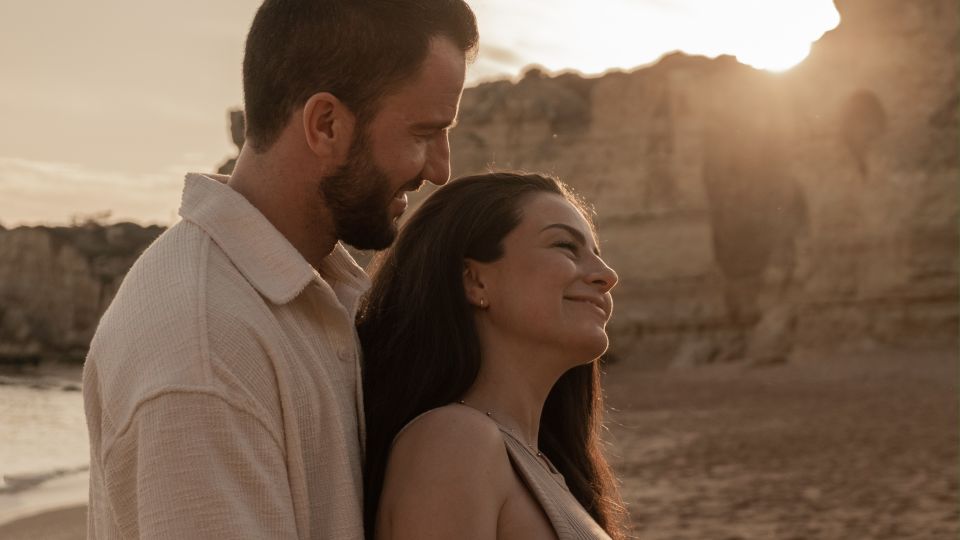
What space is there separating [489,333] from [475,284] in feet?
0.43

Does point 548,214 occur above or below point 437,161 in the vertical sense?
below

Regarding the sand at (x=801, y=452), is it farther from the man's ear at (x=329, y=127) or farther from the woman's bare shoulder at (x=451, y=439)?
the man's ear at (x=329, y=127)

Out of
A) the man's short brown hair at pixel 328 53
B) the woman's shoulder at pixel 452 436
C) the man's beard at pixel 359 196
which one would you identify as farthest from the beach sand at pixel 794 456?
the man's short brown hair at pixel 328 53

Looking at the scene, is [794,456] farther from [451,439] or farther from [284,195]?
[284,195]

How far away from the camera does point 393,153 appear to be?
2260 millimetres

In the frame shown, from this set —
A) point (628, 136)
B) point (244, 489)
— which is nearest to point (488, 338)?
point (244, 489)

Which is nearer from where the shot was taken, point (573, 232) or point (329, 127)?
point (329, 127)

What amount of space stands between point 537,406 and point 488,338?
22 cm

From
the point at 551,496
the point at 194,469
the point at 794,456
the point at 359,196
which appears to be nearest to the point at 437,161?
the point at 359,196

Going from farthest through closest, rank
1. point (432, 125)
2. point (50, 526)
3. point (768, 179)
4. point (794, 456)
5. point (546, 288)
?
point (768, 179) < point (794, 456) < point (50, 526) < point (546, 288) < point (432, 125)

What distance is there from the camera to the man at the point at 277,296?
1.78m

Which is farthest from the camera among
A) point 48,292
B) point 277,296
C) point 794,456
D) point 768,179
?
point 48,292

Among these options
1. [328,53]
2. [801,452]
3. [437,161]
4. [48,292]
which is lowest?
[48,292]

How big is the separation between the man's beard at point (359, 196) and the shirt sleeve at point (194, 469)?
580mm
